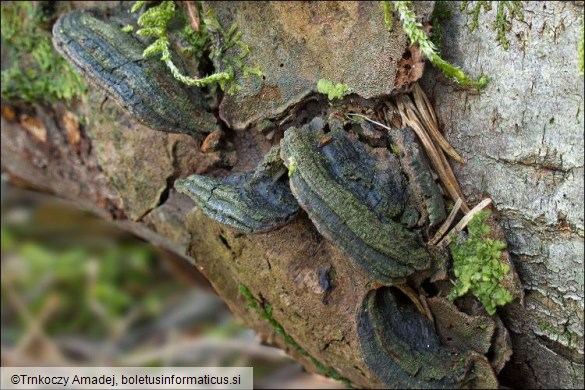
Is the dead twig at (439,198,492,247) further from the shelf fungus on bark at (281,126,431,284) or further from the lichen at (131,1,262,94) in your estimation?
the lichen at (131,1,262,94)

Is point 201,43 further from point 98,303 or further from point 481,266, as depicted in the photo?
point 98,303

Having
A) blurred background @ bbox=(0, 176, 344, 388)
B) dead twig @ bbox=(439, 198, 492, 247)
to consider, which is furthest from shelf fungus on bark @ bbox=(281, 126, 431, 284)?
blurred background @ bbox=(0, 176, 344, 388)

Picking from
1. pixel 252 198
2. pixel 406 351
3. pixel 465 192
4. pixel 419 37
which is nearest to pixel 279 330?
pixel 406 351

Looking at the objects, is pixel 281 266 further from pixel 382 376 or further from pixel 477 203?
pixel 477 203

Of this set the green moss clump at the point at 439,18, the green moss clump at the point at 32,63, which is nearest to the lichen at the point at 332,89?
the green moss clump at the point at 439,18

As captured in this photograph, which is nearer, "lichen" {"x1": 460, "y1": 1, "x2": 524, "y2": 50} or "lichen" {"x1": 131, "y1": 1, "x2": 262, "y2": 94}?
"lichen" {"x1": 460, "y1": 1, "x2": 524, "y2": 50}

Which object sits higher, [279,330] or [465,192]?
[465,192]

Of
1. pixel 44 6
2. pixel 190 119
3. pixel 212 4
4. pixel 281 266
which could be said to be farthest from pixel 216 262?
pixel 44 6
